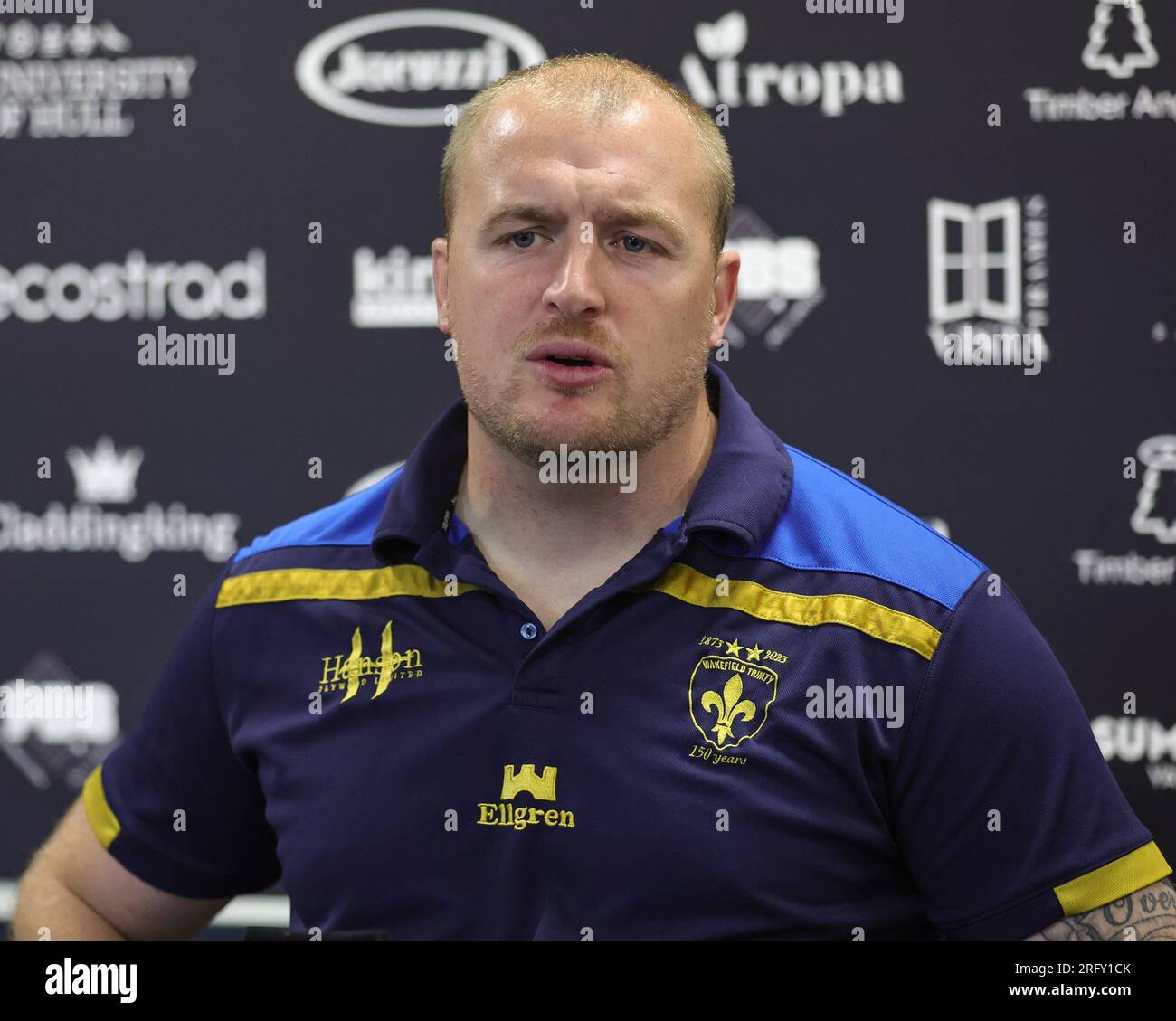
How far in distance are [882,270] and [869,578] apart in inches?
38.7

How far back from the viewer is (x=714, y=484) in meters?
1.35

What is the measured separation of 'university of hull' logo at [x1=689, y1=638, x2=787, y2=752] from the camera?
1238 millimetres

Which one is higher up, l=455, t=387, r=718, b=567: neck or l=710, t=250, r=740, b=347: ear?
l=710, t=250, r=740, b=347: ear

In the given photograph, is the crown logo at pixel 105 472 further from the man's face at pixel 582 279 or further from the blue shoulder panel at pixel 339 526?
the man's face at pixel 582 279

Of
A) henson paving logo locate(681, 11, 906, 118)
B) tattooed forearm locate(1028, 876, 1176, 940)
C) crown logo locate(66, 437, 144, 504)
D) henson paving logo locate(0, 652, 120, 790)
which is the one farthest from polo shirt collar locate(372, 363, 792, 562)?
henson paving logo locate(0, 652, 120, 790)

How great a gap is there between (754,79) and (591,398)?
1.06 m

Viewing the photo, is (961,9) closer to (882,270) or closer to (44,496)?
(882,270)

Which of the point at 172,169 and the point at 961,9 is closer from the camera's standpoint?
the point at 961,9

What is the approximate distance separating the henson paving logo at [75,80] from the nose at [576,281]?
123 centimetres

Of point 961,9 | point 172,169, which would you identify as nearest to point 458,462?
point 172,169

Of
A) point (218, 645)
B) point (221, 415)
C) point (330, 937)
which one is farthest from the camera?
point (221, 415)

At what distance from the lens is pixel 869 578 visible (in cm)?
128

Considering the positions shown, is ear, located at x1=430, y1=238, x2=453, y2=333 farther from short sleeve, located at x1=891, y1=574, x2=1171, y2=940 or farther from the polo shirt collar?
short sleeve, located at x1=891, y1=574, x2=1171, y2=940

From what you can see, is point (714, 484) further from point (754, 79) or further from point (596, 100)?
point (754, 79)
